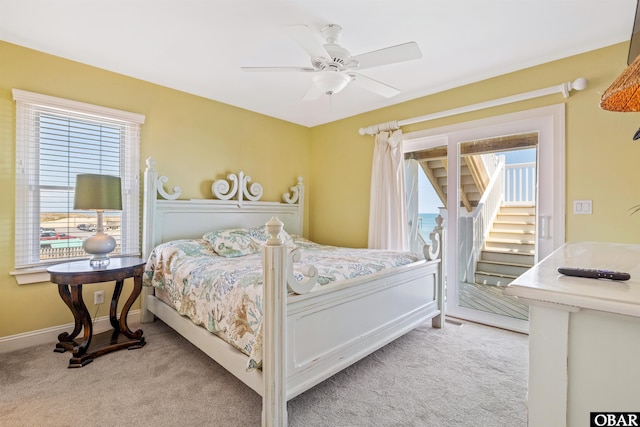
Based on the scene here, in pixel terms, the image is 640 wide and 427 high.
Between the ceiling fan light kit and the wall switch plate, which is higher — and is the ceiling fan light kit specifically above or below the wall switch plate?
above

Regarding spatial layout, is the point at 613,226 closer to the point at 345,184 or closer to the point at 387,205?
the point at 387,205

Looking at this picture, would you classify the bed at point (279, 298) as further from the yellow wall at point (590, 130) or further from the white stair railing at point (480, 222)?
the yellow wall at point (590, 130)

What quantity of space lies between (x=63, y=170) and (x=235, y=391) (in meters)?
2.36

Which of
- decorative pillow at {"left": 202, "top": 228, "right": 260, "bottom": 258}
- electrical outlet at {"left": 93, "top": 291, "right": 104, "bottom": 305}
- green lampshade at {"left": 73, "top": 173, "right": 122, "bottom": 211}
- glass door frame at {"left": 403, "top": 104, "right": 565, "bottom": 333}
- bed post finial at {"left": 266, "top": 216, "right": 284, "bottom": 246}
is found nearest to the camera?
bed post finial at {"left": 266, "top": 216, "right": 284, "bottom": 246}

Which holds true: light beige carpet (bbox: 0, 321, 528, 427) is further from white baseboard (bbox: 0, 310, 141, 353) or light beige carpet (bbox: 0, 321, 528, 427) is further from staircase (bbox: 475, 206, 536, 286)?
staircase (bbox: 475, 206, 536, 286)

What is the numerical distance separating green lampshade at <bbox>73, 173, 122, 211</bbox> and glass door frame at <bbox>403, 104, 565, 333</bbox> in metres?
2.99

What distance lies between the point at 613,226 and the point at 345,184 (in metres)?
2.70

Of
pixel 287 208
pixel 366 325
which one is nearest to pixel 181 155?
pixel 287 208

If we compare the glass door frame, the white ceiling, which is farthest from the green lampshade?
the glass door frame

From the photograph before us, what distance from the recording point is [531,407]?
669 millimetres

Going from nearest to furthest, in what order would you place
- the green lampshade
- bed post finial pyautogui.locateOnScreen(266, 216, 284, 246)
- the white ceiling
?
1. bed post finial pyautogui.locateOnScreen(266, 216, 284, 246)
2. the white ceiling
3. the green lampshade

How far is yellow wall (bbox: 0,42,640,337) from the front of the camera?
235 centimetres

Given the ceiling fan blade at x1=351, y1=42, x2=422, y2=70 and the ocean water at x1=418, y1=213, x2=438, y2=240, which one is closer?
the ceiling fan blade at x1=351, y1=42, x2=422, y2=70

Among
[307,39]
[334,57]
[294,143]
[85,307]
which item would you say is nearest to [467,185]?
[334,57]
